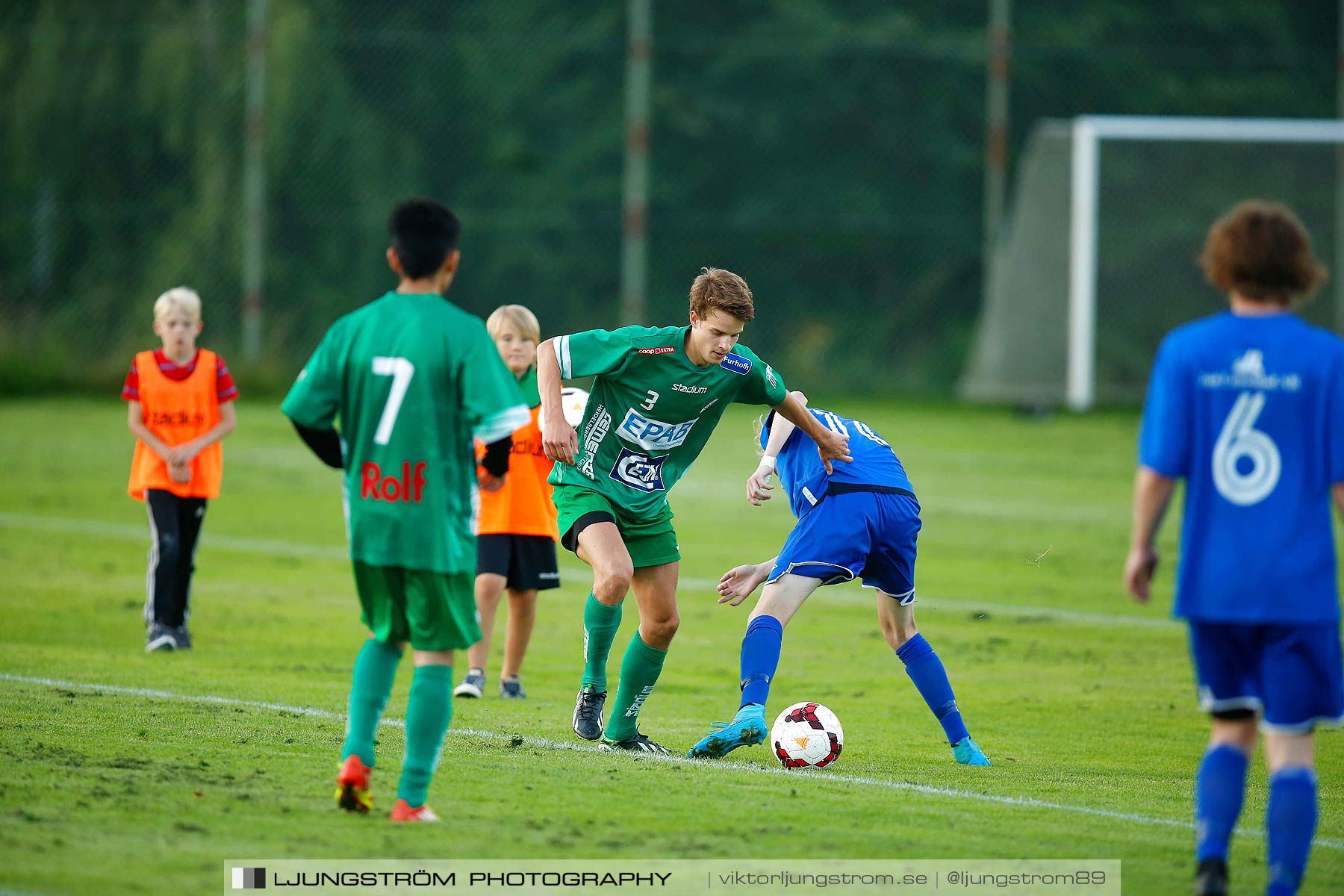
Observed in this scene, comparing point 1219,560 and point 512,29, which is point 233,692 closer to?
point 1219,560

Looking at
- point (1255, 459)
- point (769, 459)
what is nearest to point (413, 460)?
point (769, 459)

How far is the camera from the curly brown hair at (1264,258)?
4293 millimetres

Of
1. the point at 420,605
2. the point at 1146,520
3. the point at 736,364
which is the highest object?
the point at 736,364

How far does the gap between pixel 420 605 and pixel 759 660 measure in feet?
5.93

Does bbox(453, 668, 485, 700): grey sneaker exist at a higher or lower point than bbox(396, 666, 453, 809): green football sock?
lower

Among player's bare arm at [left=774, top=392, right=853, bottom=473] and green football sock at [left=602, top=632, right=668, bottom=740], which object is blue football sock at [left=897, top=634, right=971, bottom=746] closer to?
player's bare arm at [left=774, top=392, right=853, bottom=473]

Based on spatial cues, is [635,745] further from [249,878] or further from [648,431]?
[249,878]

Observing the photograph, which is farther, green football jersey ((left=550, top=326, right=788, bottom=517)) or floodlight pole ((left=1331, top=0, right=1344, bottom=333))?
floodlight pole ((left=1331, top=0, right=1344, bottom=333))

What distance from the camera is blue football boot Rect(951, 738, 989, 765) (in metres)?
6.35

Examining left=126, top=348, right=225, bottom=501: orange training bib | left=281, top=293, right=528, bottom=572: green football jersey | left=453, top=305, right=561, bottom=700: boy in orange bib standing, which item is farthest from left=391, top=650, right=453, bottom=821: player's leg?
left=126, top=348, right=225, bottom=501: orange training bib

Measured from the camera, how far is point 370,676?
190 inches

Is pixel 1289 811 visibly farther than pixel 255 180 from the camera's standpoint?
No

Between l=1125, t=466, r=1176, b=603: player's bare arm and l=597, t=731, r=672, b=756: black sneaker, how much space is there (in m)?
2.37

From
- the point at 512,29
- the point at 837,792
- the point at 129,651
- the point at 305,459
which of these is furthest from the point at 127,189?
the point at 837,792
